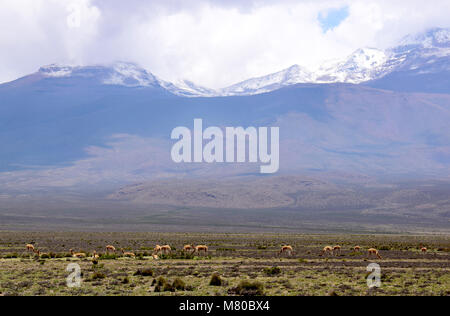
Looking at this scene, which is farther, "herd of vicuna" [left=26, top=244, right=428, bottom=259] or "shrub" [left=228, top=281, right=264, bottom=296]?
"herd of vicuna" [left=26, top=244, right=428, bottom=259]

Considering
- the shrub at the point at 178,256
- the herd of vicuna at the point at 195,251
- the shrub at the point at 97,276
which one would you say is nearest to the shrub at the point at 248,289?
the shrub at the point at 97,276

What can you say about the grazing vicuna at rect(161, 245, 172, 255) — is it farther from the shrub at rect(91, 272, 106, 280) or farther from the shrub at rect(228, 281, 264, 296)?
the shrub at rect(228, 281, 264, 296)

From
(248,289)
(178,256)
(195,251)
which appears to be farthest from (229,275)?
(195,251)

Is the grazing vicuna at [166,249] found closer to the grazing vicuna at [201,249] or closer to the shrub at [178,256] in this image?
the shrub at [178,256]

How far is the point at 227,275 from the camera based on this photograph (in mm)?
21438

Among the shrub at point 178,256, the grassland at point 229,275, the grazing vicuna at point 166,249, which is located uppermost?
the grazing vicuna at point 166,249

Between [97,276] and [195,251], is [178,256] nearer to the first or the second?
[195,251]

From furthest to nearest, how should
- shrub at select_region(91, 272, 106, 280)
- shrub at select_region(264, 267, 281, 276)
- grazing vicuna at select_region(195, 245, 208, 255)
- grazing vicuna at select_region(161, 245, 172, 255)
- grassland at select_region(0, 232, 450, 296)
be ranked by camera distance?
grazing vicuna at select_region(161, 245, 172, 255) < grazing vicuna at select_region(195, 245, 208, 255) < shrub at select_region(264, 267, 281, 276) < shrub at select_region(91, 272, 106, 280) < grassland at select_region(0, 232, 450, 296)

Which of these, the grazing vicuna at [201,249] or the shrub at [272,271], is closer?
the shrub at [272,271]

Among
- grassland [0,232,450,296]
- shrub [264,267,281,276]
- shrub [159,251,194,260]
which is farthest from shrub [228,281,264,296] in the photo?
shrub [159,251,194,260]

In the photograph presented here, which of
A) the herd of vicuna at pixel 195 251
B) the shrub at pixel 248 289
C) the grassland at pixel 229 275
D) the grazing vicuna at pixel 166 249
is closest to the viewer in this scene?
the shrub at pixel 248 289

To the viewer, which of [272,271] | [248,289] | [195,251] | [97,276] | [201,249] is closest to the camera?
[248,289]
